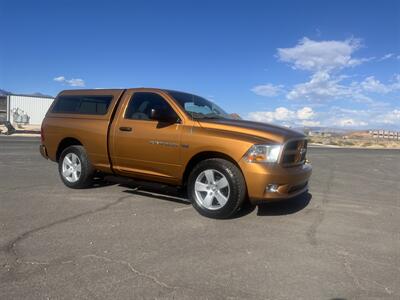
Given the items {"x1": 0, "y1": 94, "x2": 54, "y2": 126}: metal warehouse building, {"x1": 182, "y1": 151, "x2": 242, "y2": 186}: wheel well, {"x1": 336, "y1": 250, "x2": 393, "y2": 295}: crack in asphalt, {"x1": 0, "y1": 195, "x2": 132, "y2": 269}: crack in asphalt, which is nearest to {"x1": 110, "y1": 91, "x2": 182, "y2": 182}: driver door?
{"x1": 182, "y1": 151, "x2": 242, "y2": 186}: wheel well

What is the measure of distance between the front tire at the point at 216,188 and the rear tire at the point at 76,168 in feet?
7.56

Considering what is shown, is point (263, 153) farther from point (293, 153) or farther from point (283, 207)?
point (283, 207)

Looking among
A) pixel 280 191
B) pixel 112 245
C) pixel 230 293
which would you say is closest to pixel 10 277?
pixel 112 245

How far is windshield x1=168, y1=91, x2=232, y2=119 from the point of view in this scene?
651 cm

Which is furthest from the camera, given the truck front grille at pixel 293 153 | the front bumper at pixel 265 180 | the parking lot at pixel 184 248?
the truck front grille at pixel 293 153

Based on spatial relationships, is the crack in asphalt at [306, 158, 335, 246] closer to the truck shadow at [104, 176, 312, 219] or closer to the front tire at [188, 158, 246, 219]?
the truck shadow at [104, 176, 312, 219]

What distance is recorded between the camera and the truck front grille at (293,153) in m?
5.69

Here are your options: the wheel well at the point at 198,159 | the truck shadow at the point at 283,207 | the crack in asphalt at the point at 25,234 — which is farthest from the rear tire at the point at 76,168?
the truck shadow at the point at 283,207

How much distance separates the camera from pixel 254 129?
5.79 m

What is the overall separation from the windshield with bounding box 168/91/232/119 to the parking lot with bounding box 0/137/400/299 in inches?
58.5

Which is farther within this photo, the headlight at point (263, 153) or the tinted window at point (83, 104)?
the tinted window at point (83, 104)

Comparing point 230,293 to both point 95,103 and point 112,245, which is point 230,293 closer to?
point 112,245

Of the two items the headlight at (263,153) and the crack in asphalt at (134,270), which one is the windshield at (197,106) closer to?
the headlight at (263,153)

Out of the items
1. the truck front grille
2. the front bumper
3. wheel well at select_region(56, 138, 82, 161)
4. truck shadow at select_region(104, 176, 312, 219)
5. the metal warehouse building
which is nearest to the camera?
the front bumper
